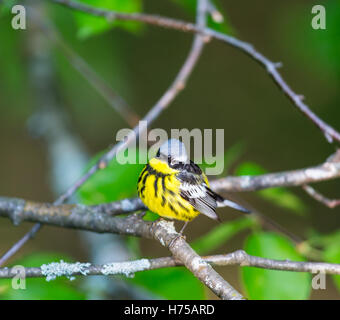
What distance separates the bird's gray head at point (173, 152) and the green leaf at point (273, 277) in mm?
586

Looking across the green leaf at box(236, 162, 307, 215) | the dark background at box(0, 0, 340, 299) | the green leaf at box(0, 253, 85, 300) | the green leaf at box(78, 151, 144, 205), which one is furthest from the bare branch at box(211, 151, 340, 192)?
the dark background at box(0, 0, 340, 299)

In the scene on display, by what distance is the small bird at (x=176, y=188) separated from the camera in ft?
7.34

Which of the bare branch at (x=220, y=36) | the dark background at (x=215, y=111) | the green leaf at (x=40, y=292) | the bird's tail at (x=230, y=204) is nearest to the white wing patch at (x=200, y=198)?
the bird's tail at (x=230, y=204)

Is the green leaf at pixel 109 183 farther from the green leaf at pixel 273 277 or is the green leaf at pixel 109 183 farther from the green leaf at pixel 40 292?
the green leaf at pixel 273 277

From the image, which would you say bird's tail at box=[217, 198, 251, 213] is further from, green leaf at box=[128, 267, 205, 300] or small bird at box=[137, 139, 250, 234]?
green leaf at box=[128, 267, 205, 300]

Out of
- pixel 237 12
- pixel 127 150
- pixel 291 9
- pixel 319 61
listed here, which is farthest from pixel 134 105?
pixel 127 150

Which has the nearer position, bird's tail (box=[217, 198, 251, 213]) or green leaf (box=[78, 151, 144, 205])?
green leaf (box=[78, 151, 144, 205])

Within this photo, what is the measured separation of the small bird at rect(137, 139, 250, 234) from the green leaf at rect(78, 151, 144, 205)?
5.0 inches

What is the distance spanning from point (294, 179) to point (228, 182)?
29 centimetres

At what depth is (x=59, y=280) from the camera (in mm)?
1875

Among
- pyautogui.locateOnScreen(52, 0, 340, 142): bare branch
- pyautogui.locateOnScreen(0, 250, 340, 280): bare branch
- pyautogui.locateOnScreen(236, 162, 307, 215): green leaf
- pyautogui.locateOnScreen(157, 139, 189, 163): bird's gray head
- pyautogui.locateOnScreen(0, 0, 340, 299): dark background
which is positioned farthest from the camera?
pyautogui.locateOnScreen(0, 0, 340, 299): dark background

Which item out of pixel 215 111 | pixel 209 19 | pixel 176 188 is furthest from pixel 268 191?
pixel 215 111

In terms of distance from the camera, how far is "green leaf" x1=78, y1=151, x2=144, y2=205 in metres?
2.07

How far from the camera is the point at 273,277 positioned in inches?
76.5
